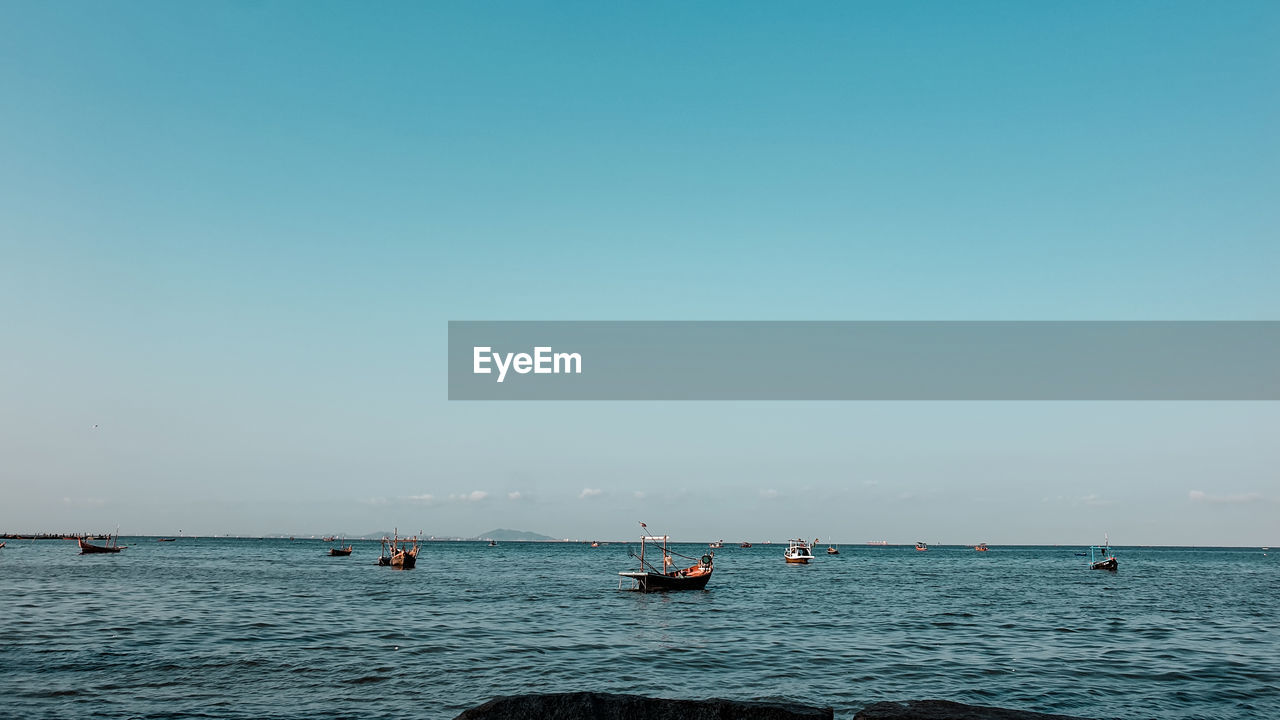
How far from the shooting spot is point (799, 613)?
47625 millimetres

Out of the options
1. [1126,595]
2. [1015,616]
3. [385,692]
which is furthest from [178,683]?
[1126,595]

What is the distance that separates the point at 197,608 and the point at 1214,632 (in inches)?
2081

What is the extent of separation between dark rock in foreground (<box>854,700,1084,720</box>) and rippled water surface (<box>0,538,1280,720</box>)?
35.6ft

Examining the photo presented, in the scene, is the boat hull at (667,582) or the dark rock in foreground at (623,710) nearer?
the dark rock in foreground at (623,710)

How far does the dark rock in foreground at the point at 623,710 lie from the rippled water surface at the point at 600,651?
36.3ft

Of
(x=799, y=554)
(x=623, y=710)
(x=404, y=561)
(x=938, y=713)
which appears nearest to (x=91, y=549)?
(x=404, y=561)

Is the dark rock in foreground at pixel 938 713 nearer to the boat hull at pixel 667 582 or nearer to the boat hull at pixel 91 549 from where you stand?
the boat hull at pixel 667 582

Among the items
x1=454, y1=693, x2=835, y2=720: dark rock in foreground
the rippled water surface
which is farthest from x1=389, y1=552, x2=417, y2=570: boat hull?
x1=454, y1=693, x2=835, y2=720: dark rock in foreground

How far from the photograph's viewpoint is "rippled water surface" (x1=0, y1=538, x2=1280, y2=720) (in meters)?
21.9

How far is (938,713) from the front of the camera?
401 inches

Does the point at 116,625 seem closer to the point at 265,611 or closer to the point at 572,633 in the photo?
the point at 265,611

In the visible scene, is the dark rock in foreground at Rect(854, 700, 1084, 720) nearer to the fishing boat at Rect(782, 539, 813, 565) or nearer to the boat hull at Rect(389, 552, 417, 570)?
the boat hull at Rect(389, 552, 417, 570)

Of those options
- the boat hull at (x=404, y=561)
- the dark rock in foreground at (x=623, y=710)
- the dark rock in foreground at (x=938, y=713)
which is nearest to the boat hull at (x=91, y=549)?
the boat hull at (x=404, y=561)

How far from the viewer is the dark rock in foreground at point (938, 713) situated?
996 cm
